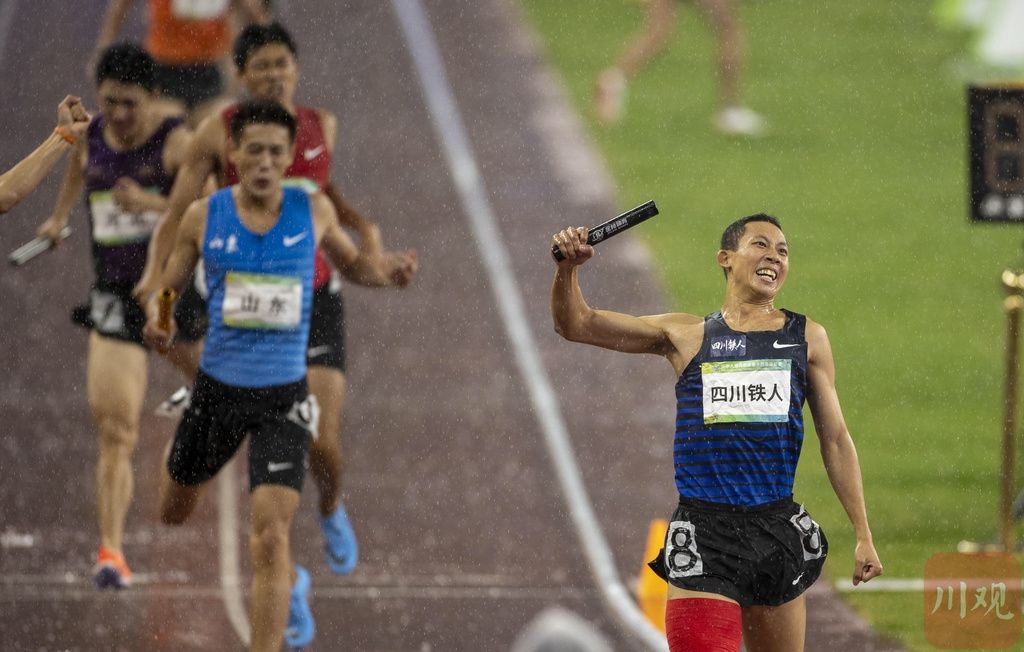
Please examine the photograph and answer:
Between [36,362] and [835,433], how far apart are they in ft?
24.7

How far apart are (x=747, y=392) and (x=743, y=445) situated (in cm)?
16

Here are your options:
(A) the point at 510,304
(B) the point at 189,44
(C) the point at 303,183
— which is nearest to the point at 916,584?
(C) the point at 303,183

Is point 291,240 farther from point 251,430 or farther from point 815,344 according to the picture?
point 815,344

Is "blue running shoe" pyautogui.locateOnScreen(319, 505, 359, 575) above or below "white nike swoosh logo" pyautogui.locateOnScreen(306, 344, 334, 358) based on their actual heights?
below

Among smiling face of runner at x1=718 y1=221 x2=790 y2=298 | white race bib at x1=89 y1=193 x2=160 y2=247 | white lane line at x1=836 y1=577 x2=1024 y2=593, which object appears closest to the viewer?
smiling face of runner at x1=718 y1=221 x2=790 y2=298

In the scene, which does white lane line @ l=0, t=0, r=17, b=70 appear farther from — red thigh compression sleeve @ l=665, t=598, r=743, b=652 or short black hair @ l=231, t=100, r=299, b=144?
red thigh compression sleeve @ l=665, t=598, r=743, b=652

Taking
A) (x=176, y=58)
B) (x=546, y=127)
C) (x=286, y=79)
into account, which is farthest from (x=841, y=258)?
(x=286, y=79)

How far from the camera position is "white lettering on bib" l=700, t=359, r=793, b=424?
6285 mm

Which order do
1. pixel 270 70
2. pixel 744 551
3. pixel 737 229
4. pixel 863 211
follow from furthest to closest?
pixel 863 211 < pixel 270 70 < pixel 737 229 < pixel 744 551

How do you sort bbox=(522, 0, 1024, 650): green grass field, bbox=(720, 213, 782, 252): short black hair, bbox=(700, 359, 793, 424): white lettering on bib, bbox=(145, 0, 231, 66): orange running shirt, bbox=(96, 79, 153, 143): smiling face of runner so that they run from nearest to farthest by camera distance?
1. bbox=(700, 359, 793, 424): white lettering on bib
2. bbox=(720, 213, 782, 252): short black hair
3. bbox=(96, 79, 153, 143): smiling face of runner
4. bbox=(522, 0, 1024, 650): green grass field
5. bbox=(145, 0, 231, 66): orange running shirt

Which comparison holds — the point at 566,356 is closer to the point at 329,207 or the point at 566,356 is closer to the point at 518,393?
the point at 518,393

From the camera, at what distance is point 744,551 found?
20.3ft

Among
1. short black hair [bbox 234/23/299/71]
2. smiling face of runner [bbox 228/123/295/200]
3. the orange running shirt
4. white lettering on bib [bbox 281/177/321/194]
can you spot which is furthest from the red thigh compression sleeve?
the orange running shirt

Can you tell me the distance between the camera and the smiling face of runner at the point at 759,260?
6391 mm
